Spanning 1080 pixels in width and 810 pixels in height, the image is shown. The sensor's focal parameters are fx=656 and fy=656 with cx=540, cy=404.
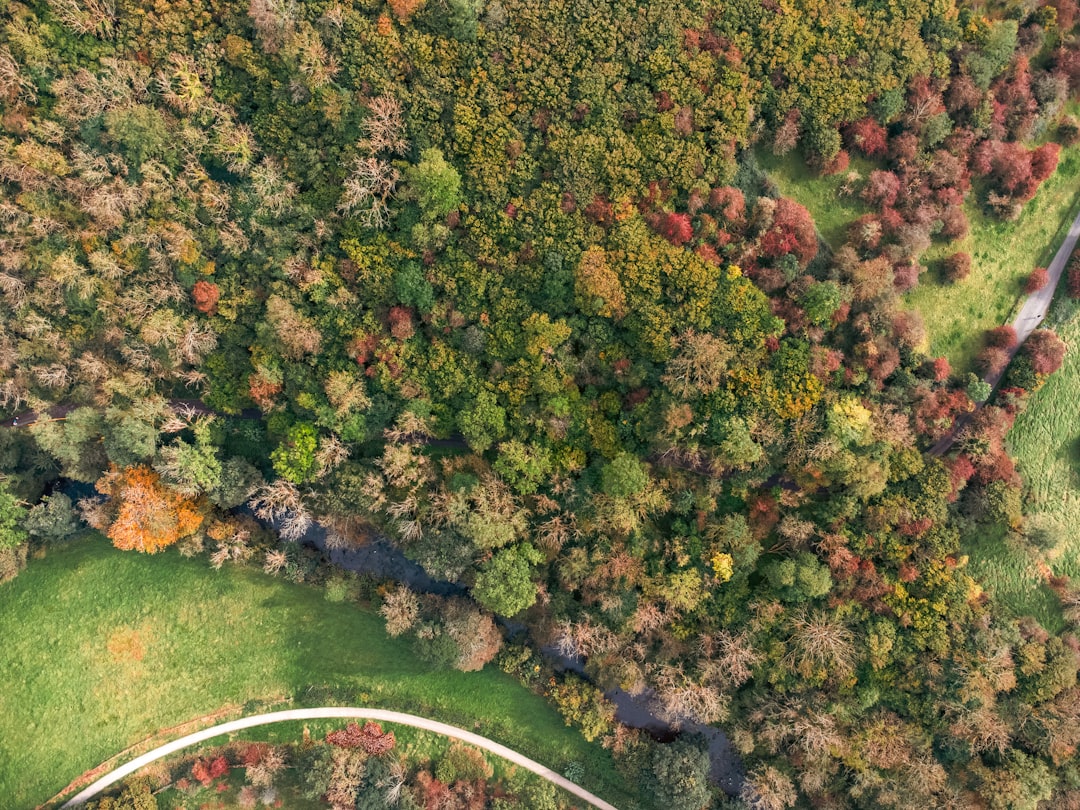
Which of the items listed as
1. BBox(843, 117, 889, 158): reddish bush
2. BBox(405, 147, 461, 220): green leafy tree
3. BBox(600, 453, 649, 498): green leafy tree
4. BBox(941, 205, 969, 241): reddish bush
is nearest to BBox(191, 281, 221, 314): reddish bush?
BBox(405, 147, 461, 220): green leafy tree

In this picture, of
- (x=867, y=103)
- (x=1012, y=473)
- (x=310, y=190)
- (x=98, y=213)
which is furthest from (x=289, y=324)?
(x=1012, y=473)

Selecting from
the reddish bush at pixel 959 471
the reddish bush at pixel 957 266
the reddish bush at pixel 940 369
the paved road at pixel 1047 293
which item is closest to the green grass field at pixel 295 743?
the reddish bush at pixel 959 471

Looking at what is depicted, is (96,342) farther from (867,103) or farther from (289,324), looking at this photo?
(867,103)

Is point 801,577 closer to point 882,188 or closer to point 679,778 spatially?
point 679,778

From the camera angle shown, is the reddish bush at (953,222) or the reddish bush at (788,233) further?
the reddish bush at (953,222)

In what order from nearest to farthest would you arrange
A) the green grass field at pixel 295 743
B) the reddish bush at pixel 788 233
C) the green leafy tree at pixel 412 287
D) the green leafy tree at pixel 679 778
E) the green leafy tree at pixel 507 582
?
the reddish bush at pixel 788 233
the green leafy tree at pixel 412 287
the green leafy tree at pixel 507 582
the green leafy tree at pixel 679 778
the green grass field at pixel 295 743

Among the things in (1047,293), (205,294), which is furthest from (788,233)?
(205,294)

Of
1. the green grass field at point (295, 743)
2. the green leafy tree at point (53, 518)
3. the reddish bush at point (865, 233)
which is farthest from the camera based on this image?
the green grass field at point (295, 743)

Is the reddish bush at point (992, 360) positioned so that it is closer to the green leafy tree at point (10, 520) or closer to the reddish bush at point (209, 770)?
the reddish bush at point (209, 770)
